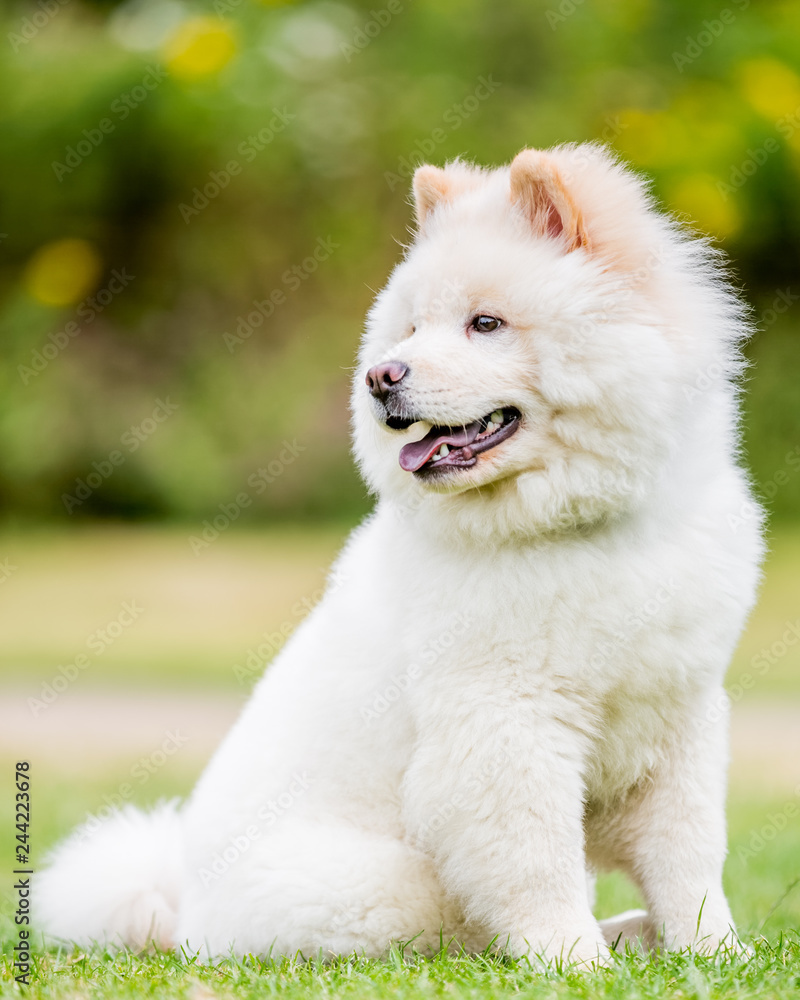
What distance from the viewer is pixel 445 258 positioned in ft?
10.6

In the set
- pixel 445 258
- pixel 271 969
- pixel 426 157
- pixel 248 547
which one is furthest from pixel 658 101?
pixel 271 969

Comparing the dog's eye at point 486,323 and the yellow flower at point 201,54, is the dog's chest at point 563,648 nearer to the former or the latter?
the dog's eye at point 486,323

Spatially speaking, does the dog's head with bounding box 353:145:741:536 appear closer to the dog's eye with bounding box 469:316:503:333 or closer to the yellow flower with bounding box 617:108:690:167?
the dog's eye with bounding box 469:316:503:333

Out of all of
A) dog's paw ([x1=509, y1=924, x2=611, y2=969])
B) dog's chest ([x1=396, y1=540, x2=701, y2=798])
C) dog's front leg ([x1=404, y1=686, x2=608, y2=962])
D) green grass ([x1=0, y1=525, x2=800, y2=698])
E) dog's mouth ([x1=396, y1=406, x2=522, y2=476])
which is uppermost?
dog's mouth ([x1=396, y1=406, x2=522, y2=476])

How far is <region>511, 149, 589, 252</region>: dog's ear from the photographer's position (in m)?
3.08

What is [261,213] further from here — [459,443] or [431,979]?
[431,979]

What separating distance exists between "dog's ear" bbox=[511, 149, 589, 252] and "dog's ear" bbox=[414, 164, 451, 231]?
0.36 m

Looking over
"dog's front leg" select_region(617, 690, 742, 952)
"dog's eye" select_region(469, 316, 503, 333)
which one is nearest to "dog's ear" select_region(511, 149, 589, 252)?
"dog's eye" select_region(469, 316, 503, 333)

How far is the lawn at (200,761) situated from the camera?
278 cm

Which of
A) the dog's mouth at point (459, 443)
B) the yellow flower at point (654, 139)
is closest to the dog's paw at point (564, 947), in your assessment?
the dog's mouth at point (459, 443)

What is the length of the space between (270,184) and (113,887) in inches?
567

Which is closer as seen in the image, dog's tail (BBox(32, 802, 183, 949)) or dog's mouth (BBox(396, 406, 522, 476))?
dog's mouth (BBox(396, 406, 522, 476))

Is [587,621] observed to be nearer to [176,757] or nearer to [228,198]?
[176,757]

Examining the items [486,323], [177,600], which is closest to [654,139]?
[177,600]
